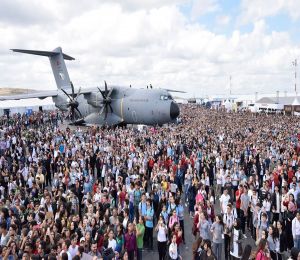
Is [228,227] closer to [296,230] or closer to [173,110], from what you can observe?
[296,230]

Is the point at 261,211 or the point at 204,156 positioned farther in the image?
the point at 204,156

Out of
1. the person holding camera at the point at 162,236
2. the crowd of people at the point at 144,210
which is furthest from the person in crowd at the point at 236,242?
the person holding camera at the point at 162,236

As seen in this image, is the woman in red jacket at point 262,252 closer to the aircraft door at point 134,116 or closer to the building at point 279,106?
the aircraft door at point 134,116

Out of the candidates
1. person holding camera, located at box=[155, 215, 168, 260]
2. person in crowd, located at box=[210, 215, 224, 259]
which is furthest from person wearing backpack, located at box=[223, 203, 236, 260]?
person holding camera, located at box=[155, 215, 168, 260]

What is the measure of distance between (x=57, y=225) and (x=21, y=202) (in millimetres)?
2722

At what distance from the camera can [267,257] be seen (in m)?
7.35

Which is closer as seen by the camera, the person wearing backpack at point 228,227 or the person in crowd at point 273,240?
the person in crowd at point 273,240

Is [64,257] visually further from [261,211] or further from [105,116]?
[105,116]

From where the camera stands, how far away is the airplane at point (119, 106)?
29.9 metres

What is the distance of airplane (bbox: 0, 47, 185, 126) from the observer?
29891mm

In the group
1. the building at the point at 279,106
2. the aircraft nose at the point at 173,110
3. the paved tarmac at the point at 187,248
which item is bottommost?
the paved tarmac at the point at 187,248

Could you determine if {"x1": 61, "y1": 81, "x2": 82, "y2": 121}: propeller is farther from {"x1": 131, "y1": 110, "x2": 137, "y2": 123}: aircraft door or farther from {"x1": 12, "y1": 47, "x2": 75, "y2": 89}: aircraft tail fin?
{"x1": 12, "y1": 47, "x2": 75, "y2": 89}: aircraft tail fin

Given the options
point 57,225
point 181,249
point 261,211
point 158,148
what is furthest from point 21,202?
point 158,148

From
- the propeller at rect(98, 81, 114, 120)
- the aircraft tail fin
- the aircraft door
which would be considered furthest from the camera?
the aircraft tail fin
